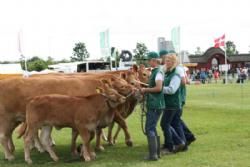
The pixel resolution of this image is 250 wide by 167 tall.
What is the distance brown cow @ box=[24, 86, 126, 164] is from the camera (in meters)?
8.51

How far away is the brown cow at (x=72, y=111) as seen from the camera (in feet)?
27.9

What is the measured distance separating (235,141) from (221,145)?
0.55 m

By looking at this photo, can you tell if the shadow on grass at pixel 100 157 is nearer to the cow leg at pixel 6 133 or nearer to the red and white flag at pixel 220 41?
the cow leg at pixel 6 133

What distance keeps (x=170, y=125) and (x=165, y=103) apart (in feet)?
1.91

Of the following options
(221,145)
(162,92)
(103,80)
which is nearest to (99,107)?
(103,80)

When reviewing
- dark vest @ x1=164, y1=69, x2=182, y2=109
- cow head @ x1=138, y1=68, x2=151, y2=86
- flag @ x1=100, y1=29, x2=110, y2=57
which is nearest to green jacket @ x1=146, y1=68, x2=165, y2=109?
dark vest @ x1=164, y1=69, x2=182, y2=109

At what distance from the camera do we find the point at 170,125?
9.41 metres

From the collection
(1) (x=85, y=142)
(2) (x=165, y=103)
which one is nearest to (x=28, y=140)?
(1) (x=85, y=142)

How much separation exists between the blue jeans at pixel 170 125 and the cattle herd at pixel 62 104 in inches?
26.3

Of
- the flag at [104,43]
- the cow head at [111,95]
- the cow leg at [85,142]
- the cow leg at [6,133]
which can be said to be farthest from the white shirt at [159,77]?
the flag at [104,43]

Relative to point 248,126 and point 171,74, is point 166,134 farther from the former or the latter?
point 248,126

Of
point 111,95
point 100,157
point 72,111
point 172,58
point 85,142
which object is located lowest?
point 100,157

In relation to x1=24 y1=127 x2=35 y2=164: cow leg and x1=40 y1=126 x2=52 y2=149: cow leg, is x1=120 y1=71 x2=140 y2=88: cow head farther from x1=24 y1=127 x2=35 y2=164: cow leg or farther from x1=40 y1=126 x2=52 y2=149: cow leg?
x1=24 y1=127 x2=35 y2=164: cow leg

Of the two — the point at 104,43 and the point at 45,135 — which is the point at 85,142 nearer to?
the point at 45,135
